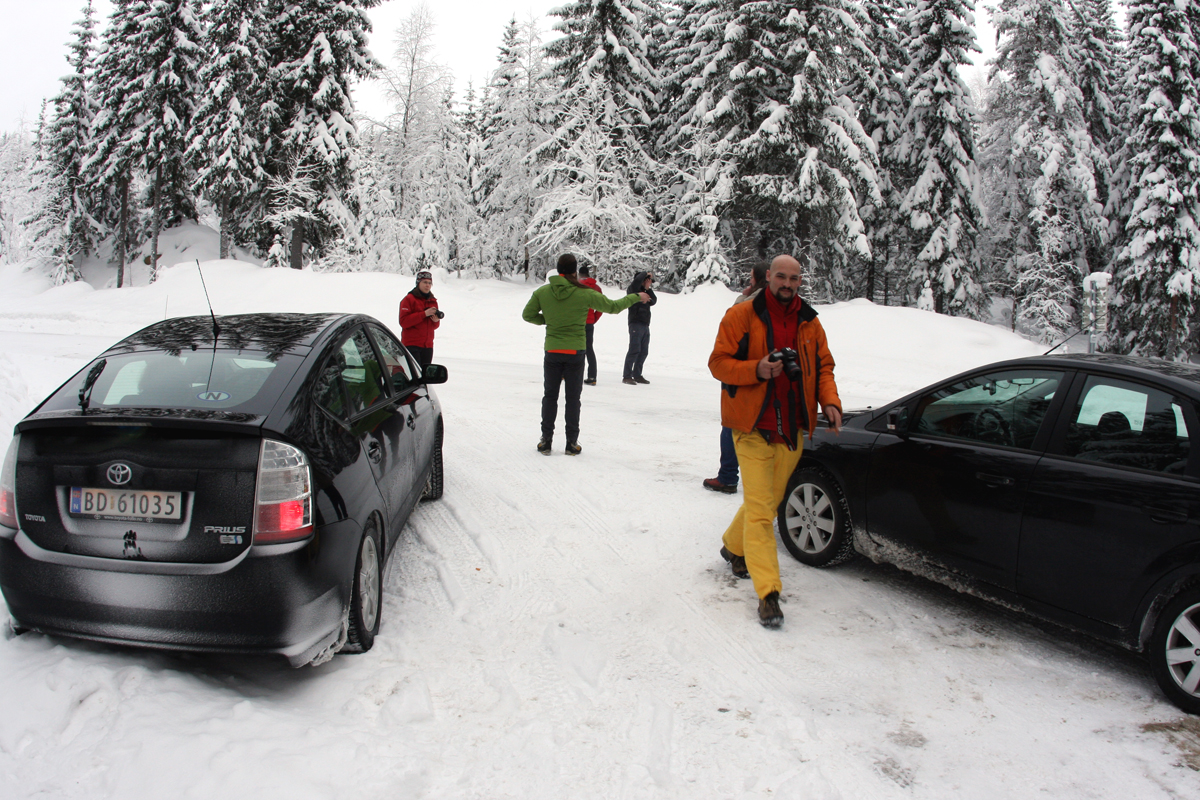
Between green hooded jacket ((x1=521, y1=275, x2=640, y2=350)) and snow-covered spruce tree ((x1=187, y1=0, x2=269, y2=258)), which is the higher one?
snow-covered spruce tree ((x1=187, y1=0, x2=269, y2=258))

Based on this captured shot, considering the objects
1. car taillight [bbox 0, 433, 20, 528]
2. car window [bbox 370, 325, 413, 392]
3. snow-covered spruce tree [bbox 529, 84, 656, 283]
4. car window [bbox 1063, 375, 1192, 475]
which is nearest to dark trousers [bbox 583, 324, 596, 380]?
car window [bbox 370, 325, 413, 392]

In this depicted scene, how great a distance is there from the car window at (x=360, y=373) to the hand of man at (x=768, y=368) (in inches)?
84.9

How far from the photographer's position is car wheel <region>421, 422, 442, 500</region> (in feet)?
19.2

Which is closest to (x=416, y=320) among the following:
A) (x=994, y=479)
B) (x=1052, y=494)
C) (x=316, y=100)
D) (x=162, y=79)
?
(x=994, y=479)

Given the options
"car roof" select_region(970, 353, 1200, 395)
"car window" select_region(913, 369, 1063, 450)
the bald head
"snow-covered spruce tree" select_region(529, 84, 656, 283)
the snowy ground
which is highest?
"snow-covered spruce tree" select_region(529, 84, 656, 283)

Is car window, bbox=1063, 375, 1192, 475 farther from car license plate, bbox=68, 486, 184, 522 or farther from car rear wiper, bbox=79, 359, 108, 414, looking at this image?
car rear wiper, bbox=79, 359, 108, 414

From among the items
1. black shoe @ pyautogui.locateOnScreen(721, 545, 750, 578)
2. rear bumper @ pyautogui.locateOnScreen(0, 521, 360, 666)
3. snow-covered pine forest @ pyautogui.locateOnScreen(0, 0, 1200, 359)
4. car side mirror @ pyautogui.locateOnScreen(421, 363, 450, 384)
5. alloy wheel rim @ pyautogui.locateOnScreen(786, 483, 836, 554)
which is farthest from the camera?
snow-covered pine forest @ pyautogui.locateOnScreen(0, 0, 1200, 359)

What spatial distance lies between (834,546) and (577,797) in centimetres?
263

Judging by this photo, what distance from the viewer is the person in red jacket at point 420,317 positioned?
9438mm

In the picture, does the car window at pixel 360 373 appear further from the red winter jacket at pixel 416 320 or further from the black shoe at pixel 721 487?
the red winter jacket at pixel 416 320

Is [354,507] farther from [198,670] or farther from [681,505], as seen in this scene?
[681,505]

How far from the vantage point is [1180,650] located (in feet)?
10.3

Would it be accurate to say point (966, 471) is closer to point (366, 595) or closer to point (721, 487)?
point (721, 487)

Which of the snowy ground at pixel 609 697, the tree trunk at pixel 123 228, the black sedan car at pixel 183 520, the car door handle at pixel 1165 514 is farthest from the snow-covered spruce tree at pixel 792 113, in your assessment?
the tree trunk at pixel 123 228
